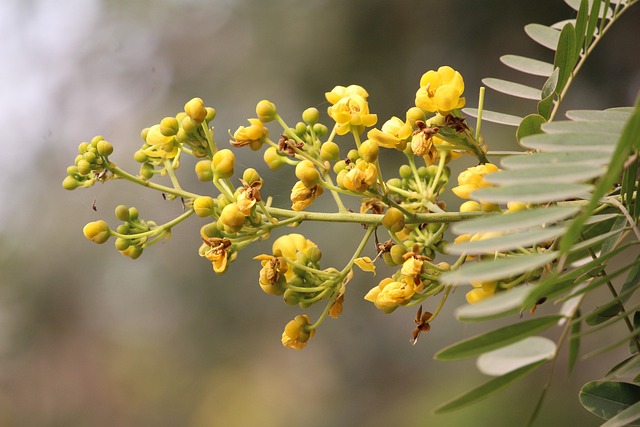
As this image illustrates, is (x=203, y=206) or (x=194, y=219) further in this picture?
(x=194, y=219)

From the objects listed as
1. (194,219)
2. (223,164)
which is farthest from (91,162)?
(194,219)

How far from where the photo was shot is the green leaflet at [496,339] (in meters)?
0.31

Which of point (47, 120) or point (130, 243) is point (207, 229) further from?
point (47, 120)

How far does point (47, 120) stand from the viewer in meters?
2.11

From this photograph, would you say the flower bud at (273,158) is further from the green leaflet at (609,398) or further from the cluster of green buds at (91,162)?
the green leaflet at (609,398)

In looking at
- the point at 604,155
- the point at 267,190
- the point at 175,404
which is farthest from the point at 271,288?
the point at 175,404

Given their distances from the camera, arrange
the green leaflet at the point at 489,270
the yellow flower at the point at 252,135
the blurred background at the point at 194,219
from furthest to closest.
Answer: the blurred background at the point at 194,219 < the yellow flower at the point at 252,135 < the green leaflet at the point at 489,270

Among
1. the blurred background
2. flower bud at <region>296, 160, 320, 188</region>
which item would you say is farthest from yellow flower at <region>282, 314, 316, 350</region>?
the blurred background

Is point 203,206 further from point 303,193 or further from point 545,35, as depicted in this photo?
point 545,35

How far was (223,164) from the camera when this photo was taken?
48 centimetres

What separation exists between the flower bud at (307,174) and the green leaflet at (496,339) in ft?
0.61

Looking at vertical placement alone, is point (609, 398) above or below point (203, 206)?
below

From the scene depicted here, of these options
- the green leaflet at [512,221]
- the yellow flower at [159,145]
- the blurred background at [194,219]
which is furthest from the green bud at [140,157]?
the blurred background at [194,219]

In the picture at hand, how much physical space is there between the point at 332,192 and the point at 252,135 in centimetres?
7
